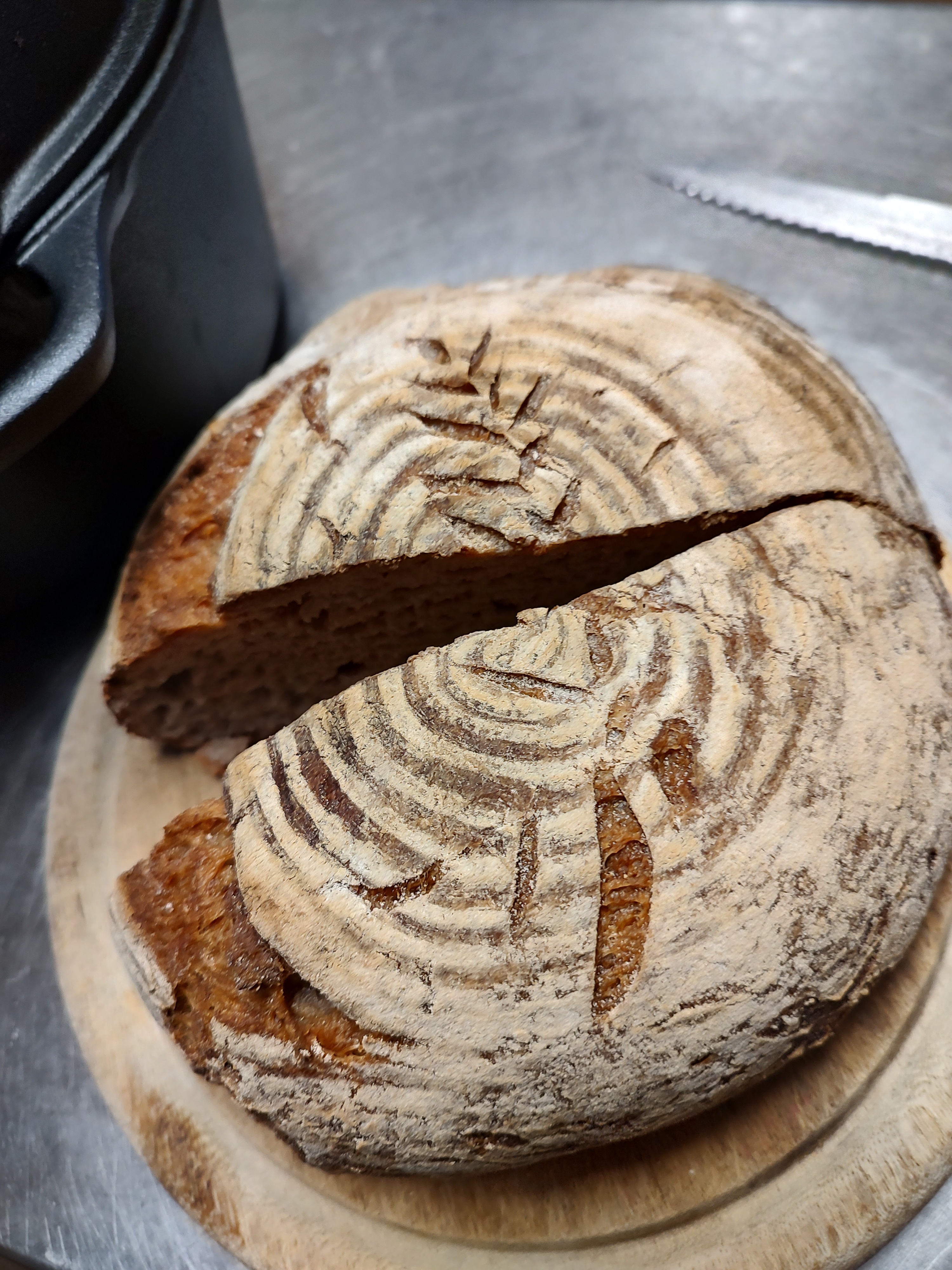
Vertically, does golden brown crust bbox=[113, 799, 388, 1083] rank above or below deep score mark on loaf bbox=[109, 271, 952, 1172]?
below

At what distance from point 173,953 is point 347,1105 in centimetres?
32

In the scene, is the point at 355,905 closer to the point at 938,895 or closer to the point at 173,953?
the point at 173,953

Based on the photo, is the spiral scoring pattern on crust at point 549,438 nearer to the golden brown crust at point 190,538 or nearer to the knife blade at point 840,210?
the golden brown crust at point 190,538

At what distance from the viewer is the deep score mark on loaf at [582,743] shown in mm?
1149

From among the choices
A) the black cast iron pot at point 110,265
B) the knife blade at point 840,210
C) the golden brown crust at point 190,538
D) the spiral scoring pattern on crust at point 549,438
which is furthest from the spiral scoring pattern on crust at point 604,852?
the knife blade at point 840,210

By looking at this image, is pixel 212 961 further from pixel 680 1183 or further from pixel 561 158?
pixel 561 158

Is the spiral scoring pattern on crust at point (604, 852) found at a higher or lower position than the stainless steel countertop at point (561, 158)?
lower

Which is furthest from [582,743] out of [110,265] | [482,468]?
[110,265]

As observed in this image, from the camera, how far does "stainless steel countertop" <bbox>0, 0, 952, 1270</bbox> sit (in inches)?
75.8

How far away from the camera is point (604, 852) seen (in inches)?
45.9

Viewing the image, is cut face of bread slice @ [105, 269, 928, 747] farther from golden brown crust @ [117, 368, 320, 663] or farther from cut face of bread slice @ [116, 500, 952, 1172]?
cut face of bread slice @ [116, 500, 952, 1172]

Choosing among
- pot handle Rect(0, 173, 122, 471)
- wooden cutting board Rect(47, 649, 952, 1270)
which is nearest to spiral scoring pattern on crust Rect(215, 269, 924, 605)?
pot handle Rect(0, 173, 122, 471)

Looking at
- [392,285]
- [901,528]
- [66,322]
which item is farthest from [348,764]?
[392,285]

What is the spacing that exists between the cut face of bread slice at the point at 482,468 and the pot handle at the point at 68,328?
0.96 ft
